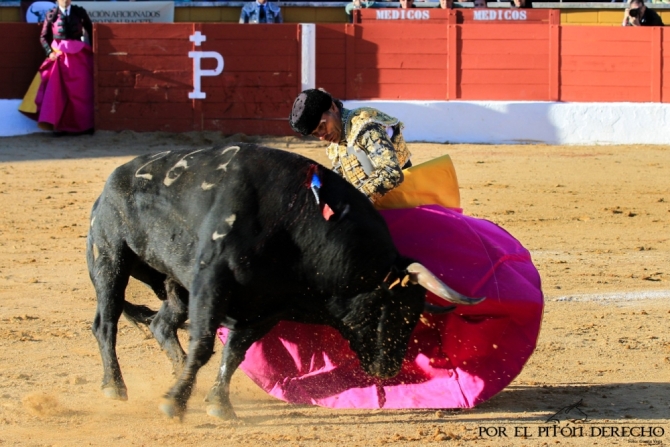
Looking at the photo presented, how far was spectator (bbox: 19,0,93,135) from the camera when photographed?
29.7 ft

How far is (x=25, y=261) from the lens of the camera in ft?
18.4

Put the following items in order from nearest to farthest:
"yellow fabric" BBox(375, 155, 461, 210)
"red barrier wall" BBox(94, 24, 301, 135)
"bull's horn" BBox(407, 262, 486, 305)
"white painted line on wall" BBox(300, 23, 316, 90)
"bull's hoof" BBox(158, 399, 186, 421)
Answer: "bull's horn" BBox(407, 262, 486, 305) < "bull's hoof" BBox(158, 399, 186, 421) < "yellow fabric" BBox(375, 155, 461, 210) < "red barrier wall" BBox(94, 24, 301, 135) < "white painted line on wall" BBox(300, 23, 316, 90)

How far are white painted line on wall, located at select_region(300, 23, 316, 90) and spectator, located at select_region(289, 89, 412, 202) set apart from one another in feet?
20.7

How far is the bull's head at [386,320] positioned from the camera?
296cm

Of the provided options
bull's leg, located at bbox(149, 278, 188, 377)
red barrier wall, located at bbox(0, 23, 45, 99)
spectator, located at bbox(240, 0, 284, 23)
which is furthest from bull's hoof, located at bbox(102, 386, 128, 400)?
spectator, located at bbox(240, 0, 284, 23)

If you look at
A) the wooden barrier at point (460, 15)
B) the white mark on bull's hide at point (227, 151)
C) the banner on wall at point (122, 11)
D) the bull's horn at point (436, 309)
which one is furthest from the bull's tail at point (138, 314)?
the banner on wall at point (122, 11)

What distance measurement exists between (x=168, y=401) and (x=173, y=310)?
54 cm

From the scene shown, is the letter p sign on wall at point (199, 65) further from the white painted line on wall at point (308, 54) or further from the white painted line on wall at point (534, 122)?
the white painted line on wall at point (534, 122)

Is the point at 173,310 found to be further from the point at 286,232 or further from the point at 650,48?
the point at 650,48

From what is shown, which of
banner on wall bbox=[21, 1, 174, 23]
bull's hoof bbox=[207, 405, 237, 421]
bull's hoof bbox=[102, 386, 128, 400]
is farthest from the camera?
banner on wall bbox=[21, 1, 174, 23]

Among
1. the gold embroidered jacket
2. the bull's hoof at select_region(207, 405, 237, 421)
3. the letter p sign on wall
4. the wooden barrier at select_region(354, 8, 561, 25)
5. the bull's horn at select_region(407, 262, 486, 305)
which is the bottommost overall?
the bull's hoof at select_region(207, 405, 237, 421)

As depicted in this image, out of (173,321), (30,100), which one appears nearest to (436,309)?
(173,321)

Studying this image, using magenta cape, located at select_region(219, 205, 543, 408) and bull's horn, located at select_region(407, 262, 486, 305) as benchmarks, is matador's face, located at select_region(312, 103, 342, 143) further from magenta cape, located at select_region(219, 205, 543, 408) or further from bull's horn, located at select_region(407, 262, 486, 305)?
bull's horn, located at select_region(407, 262, 486, 305)

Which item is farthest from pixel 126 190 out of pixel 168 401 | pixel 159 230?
pixel 168 401
